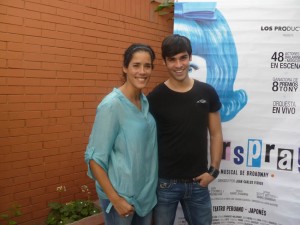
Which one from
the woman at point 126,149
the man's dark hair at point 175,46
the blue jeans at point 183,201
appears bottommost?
the blue jeans at point 183,201

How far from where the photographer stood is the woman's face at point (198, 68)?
113 inches

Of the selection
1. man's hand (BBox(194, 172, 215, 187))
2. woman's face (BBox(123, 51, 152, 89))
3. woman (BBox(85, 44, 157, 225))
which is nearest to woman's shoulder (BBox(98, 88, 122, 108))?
woman (BBox(85, 44, 157, 225))

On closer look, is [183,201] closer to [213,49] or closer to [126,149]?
[126,149]

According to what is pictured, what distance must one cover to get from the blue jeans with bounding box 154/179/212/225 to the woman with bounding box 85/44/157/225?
0.23 metres

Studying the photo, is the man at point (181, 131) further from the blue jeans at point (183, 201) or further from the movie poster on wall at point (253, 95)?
the movie poster on wall at point (253, 95)

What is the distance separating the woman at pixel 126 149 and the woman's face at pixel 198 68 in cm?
81

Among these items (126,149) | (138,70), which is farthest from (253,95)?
(126,149)

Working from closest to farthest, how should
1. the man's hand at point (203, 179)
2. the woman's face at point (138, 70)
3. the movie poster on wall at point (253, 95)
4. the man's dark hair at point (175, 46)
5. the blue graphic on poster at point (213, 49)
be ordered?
1. the woman's face at point (138, 70)
2. the man's dark hair at point (175, 46)
3. the man's hand at point (203, 179)
4. the movie poster on wall at point (253, 95)
5. the blue graphic on poster at point (213, 49)

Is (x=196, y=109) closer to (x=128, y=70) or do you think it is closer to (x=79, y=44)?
(x=128, y=70)

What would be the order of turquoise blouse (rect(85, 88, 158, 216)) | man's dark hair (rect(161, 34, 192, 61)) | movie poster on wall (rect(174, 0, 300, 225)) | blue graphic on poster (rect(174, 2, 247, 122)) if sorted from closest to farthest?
turquoise blouse (rect(85, 88, 158, 216)), man's dark hair (rect(161, 34, 192, 61)), movie poster on wall (rect(174, 0, 300, 225)), blue graphic on poster (rect(174, 2, 247, 122))

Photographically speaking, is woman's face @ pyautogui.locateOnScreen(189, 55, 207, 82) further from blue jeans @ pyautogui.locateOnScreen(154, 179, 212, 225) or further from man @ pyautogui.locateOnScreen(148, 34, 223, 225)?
blue jeans @ pyautogui.locateOnScreen(154, 179, 212, 225)

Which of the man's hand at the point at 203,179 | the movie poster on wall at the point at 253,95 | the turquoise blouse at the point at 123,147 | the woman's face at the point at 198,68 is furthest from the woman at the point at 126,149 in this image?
the movie poster on wall at the point at 253,95

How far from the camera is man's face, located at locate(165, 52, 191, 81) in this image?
2.35 meters

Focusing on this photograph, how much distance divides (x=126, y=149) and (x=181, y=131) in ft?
1.64
